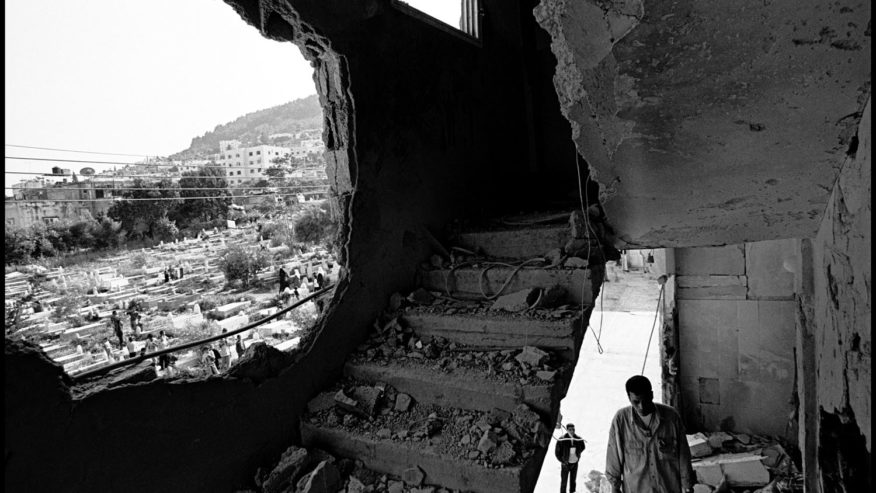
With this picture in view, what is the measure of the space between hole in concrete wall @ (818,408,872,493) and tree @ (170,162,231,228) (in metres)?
4.81

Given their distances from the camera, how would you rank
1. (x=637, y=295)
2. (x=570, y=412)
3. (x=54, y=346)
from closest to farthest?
(x=54, y=346) → (x=570, y=412) → (x=637, y=295)

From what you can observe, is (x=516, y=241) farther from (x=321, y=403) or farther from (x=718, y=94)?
(x=718, y=94)

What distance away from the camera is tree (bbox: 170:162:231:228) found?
450 cm

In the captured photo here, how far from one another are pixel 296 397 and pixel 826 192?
2.90 metres

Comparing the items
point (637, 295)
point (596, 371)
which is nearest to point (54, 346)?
point (596, 371)

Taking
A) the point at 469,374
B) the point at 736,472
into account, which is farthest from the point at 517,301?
the point at 736,472

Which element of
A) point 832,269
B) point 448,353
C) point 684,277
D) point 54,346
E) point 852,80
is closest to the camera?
point 852,80

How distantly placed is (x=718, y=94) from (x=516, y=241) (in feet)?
6.56

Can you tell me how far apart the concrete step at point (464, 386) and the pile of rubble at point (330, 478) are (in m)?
0.44

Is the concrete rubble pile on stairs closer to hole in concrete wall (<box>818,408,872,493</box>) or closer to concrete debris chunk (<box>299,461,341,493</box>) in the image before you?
concrete debris chunk (<box>299,461,341,493</box>)

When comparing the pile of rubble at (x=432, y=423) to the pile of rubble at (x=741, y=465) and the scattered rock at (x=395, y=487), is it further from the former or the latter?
the pile of rubble at (x=741, y=465)

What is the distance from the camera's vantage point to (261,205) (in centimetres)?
529

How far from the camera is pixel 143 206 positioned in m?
3.79

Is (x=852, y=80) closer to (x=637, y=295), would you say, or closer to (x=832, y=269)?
(x=832, y=269)
